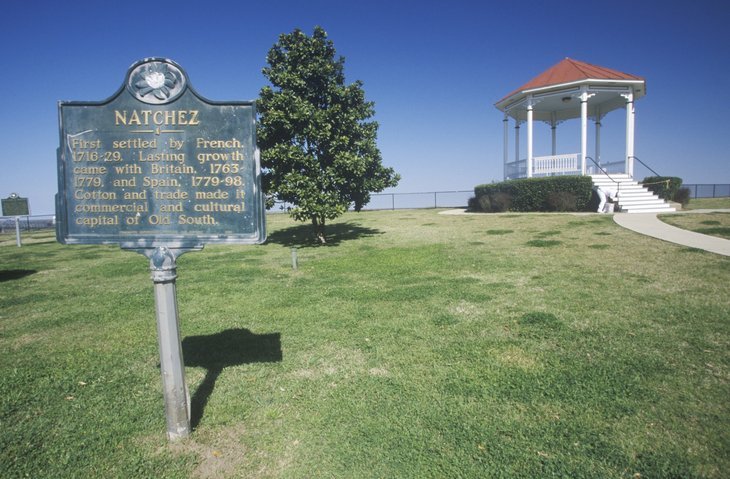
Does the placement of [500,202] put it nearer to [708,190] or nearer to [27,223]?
[708,190]

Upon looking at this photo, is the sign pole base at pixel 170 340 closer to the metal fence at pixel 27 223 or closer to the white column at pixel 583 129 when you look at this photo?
the white column at pixel 583 129

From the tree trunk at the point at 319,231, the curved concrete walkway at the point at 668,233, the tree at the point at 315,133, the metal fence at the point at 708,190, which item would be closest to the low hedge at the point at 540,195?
the curved concrete walkway at the point at 668,233

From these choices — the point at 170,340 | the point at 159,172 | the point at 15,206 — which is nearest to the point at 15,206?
the point at 15,206

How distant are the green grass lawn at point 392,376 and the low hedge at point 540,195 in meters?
12.6

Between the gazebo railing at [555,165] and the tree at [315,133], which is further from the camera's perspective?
the gazebo railing at [555,165]

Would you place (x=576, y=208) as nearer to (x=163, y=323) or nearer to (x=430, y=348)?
(x=430, y=348)

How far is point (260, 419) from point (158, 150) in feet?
8.27

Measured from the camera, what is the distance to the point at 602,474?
9.30 feet

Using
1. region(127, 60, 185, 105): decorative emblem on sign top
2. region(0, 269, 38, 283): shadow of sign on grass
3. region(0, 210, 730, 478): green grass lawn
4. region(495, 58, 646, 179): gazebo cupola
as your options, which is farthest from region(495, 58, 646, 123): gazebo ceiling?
region(0, 269, 38, 283): shadow of sign on grass

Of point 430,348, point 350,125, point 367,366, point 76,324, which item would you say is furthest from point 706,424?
point 350,125

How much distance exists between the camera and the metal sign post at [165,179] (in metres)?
3.37

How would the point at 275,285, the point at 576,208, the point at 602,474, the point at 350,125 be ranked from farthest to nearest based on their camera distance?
the point at 576,208 → the point at 350,125 → the point at 275,285 → the point at 602,474

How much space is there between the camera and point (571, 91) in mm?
22922

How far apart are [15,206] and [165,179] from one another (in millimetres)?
24575
